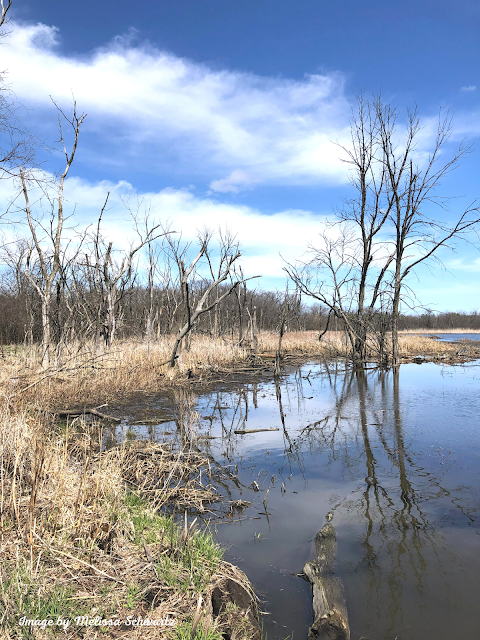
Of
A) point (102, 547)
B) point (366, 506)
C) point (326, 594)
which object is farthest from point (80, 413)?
point (326, 594)

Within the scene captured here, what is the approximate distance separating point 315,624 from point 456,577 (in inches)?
57.7

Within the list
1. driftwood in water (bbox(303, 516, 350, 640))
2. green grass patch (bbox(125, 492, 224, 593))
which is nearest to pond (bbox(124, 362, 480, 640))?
driftwood in water (bbox(303, 516, 350, 640))

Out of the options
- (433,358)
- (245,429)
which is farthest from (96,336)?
(433,358)

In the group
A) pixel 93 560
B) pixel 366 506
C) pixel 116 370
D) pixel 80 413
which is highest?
pixel 116 370

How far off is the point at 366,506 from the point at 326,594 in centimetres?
191

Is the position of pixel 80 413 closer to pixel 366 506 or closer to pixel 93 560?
pixel 93 560

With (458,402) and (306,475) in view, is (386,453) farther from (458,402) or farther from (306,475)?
(458,402)

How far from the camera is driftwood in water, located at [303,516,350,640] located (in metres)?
2.80

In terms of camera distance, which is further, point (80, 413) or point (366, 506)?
point (80, 413)

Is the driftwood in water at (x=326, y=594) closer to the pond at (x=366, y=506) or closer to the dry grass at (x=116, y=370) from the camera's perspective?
the pond at (x=366, y=506)

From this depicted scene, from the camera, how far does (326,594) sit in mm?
3137

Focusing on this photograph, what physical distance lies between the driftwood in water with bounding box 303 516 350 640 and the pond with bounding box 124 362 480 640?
0.10m

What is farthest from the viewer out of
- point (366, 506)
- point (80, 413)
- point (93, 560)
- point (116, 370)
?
point (116, 370)

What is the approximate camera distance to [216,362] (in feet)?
57.9
